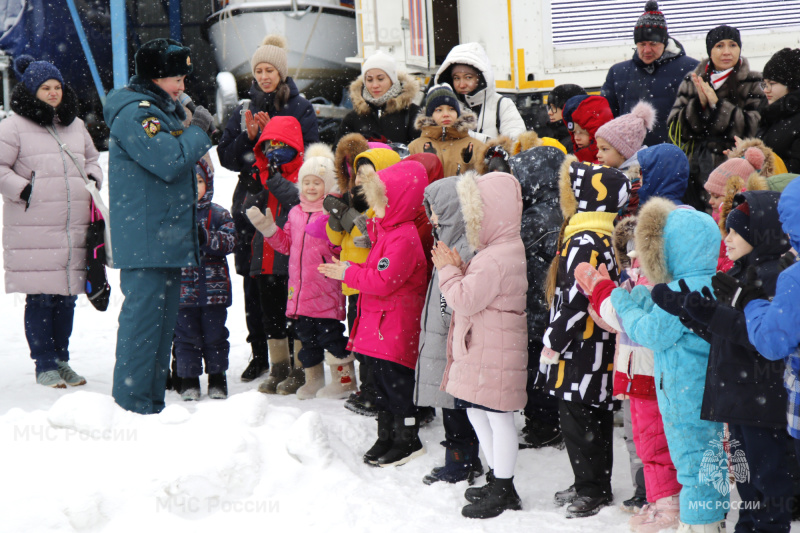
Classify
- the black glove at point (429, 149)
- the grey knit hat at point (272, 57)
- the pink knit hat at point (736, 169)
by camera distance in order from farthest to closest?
the grey knit hat at point (272, 57) < the black glove at point (429, 149) < the pink knit hat at point (736, 169)

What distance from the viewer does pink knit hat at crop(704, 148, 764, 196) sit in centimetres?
379

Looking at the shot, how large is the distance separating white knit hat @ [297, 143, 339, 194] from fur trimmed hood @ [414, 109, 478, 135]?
64cm

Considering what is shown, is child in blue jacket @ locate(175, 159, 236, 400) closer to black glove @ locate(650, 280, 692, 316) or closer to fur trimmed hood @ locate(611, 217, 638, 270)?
fur trimmed hood @ locate(611, 217, 638, 270)

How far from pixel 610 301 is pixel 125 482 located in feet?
6.95

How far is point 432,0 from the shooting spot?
785 centimetres

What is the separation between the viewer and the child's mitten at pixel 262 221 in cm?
476

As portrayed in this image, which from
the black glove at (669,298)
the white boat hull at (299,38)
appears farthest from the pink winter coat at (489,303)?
the white boat hull at (299,38)

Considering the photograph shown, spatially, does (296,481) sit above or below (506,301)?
below

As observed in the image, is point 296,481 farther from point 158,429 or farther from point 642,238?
point 642,238

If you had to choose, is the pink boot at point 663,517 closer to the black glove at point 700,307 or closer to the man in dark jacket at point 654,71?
the black glove at point 700,307

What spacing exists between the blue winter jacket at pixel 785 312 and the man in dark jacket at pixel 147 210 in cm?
293

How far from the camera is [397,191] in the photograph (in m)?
3.99

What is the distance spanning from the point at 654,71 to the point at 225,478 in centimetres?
391

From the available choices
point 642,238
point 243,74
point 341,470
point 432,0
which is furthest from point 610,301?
point 243,74
